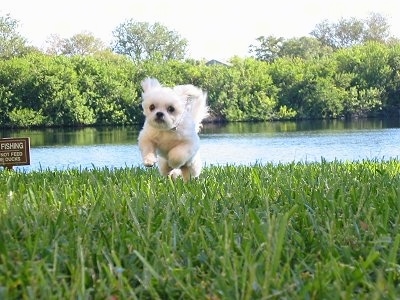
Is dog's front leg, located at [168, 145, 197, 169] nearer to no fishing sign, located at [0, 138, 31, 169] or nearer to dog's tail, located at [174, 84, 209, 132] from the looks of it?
dog's tail, located at [174, 84, 209, 132]

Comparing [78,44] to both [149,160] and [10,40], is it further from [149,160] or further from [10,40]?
[149,160]

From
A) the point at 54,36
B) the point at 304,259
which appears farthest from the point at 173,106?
the point at 54,36

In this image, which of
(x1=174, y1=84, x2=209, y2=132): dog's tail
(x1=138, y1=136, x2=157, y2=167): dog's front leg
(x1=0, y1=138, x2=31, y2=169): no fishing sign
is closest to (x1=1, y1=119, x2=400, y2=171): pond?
(x1=0, y1=138, x2=31, y2=169): no fishing sign

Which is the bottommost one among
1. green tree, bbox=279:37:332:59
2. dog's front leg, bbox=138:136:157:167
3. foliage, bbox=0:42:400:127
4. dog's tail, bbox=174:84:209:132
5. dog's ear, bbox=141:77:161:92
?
dog's front leg, bbox=138:136:157:167

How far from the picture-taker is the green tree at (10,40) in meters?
66.9

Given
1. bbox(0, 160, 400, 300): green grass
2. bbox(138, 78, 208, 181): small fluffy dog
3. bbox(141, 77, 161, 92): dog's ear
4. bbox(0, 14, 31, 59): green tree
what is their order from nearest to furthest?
bbox(0, 160, 400, 300): green grass → bbox(138, 78, 208, 181): small fluffy dog → bbox(141, 77, 161, 92): dog's ear → bbox(0, 14, 31, 59): green tree

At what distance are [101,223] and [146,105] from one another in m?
3.42

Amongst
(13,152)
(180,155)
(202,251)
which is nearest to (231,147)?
(13,152)

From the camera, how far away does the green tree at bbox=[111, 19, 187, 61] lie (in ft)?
263

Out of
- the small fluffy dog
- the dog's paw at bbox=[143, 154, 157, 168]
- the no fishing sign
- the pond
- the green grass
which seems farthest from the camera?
the pond

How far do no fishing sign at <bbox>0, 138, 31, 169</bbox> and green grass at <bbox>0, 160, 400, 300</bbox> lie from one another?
16.6 ft

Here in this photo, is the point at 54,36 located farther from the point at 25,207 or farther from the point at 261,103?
the point at 25,207

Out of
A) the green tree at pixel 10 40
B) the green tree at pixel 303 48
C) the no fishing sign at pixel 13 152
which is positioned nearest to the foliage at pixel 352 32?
the green tree at pixel 303 48

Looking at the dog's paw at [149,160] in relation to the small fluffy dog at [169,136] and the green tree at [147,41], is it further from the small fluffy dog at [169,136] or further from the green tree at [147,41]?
the green tree at [147,41]
